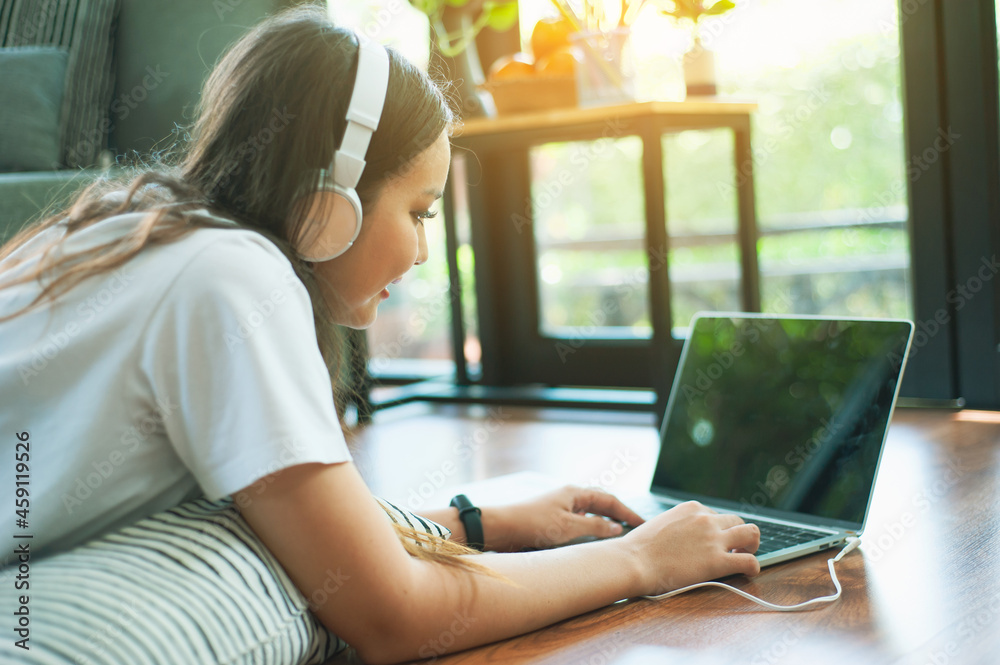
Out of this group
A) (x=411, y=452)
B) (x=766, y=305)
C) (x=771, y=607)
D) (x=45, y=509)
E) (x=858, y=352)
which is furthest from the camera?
(x=766, y=305)

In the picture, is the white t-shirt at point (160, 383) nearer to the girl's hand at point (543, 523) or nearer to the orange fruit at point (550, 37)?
the girl's hand at point (543, 523)

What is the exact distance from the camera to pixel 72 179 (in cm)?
153

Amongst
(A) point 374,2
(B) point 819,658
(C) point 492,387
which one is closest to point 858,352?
(B) point 819,658

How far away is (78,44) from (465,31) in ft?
2.87

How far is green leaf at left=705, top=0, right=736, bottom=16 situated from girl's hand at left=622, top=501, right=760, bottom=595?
1191mm

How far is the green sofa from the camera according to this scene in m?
1.86

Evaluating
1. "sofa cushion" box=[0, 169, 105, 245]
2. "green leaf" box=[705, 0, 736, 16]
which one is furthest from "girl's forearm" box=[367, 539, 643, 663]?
"green leaf" box=[705, 0, 736, 16]

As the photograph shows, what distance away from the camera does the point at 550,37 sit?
2.04 m

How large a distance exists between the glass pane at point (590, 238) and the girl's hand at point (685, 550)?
1451mm

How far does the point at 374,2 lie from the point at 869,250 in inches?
56.1

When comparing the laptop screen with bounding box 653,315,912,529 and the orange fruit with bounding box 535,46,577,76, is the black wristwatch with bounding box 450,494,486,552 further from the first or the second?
the orange fruit with bounding box 535,46,577,76

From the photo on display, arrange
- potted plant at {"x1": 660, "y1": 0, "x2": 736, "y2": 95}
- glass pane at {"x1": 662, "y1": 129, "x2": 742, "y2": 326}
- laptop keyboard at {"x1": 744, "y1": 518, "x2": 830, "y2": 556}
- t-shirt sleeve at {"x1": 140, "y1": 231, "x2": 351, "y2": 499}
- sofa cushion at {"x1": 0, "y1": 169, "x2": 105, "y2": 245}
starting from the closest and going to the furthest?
1. t-shirt sleeve at {"x1": 140, "y1": 231, "x2": 351, "y2": 499}
2. laptop keyboard at {"x1": 744, "y1": 518, "x2": 830, "y2": 556}
3. sofa cushion at {"x1": 0, "y1": 169, "x2": 105, "y2": 245}
4. potted plant at {"x1": 660, "y1": 0, "x2": 736, "y2": 95}
5. glass pane at {"x1": 662, "y1": 129, "x2": 742, "y2": 326}

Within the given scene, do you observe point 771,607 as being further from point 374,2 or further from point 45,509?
point 374,2

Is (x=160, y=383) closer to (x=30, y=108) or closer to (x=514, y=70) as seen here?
(x=30, y=108)
